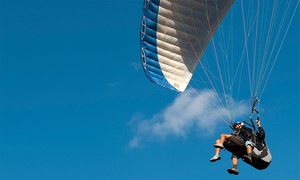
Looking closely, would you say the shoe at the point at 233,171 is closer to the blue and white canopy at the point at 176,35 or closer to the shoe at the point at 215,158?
the shoe at the point at 215,158

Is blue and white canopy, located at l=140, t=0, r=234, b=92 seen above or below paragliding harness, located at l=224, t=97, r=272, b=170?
above

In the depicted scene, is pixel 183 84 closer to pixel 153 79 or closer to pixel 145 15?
pixel 153 79

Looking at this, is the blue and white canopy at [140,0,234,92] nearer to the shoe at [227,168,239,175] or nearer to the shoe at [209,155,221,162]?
the shoe at [209,155,221,162]

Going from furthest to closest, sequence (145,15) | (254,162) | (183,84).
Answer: (183,84), (145,15), (254,162)

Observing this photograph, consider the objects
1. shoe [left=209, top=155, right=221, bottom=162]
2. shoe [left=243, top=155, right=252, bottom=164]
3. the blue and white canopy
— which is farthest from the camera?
the blue and white canopy

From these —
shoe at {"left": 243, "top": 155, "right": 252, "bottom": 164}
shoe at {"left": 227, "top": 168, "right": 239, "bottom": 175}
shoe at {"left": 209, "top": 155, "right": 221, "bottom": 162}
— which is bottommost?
shoe at {"left": 227, "top": 168, "right": 239, "bottom": 175}

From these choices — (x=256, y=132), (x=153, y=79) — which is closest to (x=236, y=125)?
(x=256, y=132)

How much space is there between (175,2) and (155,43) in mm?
1158

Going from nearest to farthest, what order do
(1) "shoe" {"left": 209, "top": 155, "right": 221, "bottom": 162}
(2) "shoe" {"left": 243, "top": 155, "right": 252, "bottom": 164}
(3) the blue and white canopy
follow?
(1) "shoe" {"left": 209, "top": 155, "right": 221, "bottom": 162}
(2) "shoe" {"left": 243, "top": 155, "right": 252, "bottom": 164}
(3) the blue and white canopy

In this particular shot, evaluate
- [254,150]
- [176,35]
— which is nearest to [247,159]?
[254,150]

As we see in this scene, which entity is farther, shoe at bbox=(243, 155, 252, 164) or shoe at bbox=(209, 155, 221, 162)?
shoe at bbox=(243, 155, 252, 164)

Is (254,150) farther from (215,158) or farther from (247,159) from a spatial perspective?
(215,158)

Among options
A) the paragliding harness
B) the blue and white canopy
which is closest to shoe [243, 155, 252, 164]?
the paragliding harness

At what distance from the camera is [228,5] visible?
54.5 feet
